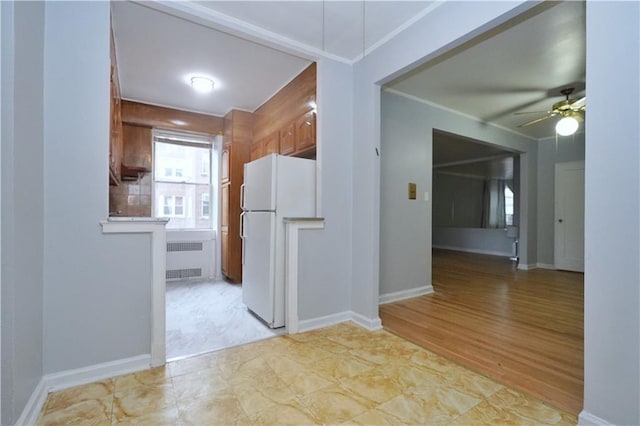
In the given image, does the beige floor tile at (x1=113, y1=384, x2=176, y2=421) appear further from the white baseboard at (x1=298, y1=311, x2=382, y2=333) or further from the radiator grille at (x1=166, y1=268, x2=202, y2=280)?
the radiator grille at (x1=166, y1=268, x2=202, y2=280)

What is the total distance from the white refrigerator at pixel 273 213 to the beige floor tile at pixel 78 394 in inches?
48.4

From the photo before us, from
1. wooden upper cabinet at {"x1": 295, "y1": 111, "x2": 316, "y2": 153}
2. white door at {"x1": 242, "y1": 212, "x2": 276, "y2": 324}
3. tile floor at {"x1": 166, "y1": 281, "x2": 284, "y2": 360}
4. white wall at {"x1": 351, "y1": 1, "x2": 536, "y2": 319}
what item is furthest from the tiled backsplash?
white wall at {"x1": 351, "y1": 1, "x2": 536, "y2": 319}

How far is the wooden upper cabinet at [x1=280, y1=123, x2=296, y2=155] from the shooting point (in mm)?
3336

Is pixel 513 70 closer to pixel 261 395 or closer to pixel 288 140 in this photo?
pixel 288 140

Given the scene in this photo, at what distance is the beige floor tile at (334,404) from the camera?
1488mm

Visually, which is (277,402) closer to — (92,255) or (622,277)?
(92,255)

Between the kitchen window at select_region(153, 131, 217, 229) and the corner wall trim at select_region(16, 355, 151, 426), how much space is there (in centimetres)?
307

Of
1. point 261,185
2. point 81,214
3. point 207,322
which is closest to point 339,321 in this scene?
point 207,322

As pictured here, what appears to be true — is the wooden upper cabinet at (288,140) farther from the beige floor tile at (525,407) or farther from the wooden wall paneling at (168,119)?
the beige floor tile at (525,407)

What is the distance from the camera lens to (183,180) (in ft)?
15.8

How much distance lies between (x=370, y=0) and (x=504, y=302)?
346 centimetres

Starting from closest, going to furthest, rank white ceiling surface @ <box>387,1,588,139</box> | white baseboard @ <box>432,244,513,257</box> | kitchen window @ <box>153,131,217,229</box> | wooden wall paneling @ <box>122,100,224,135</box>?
white ceiling surface @ <box>387,1,588,139</box> < wooden wall paneling @ <box>122,100,224,135</box> < kitchen window @ <box>153,131,217,229</box> < white baseboard @ <box>432,244,513,257</box>

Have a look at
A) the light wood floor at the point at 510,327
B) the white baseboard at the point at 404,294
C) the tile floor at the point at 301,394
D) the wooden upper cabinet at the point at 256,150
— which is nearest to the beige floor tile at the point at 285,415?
the tile floor at the point at 301,394

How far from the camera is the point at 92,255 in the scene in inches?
71.2
